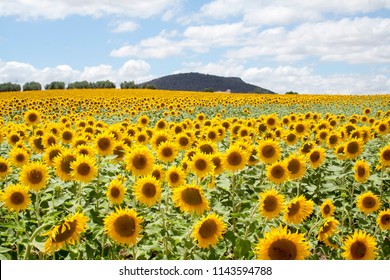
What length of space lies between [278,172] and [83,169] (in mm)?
2581

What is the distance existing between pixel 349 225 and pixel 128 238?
391 centimetres

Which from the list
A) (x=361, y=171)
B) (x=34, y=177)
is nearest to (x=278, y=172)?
(x=361, y=171)

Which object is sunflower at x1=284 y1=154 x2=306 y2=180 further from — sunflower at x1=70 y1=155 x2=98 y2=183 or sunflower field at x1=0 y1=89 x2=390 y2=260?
sunflower at x1=70 y1=155 x2=98 y2=183

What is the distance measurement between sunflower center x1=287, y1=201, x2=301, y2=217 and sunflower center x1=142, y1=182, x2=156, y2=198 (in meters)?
1.52

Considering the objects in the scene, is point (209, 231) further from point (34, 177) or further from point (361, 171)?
point (361, 171)

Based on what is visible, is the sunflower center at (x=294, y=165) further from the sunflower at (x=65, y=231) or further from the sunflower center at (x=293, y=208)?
the sunflower at (x=65, y=231)

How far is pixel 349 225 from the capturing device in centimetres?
698

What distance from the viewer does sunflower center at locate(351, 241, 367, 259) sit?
414 centimetres

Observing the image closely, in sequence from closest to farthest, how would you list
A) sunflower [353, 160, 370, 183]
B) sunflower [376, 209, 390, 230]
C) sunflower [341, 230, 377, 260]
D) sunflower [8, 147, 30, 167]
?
sunflower [341, 230, 377, 260] < sunflower [376, 209, 390, 230] < sunflower [353, 160, 370, 183] < sunflower [8, 147, 30, 167]

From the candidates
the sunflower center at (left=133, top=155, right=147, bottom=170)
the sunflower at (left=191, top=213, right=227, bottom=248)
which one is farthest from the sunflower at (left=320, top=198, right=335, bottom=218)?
the sunflower center at (left=133, top=155, right=147, bottom=170)

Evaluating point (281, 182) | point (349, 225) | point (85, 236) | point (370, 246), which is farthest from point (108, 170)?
point (370, 246)

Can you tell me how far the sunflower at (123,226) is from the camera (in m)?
4.36

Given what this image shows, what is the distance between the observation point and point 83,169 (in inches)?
240

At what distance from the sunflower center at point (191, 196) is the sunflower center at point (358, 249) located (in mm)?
1591
